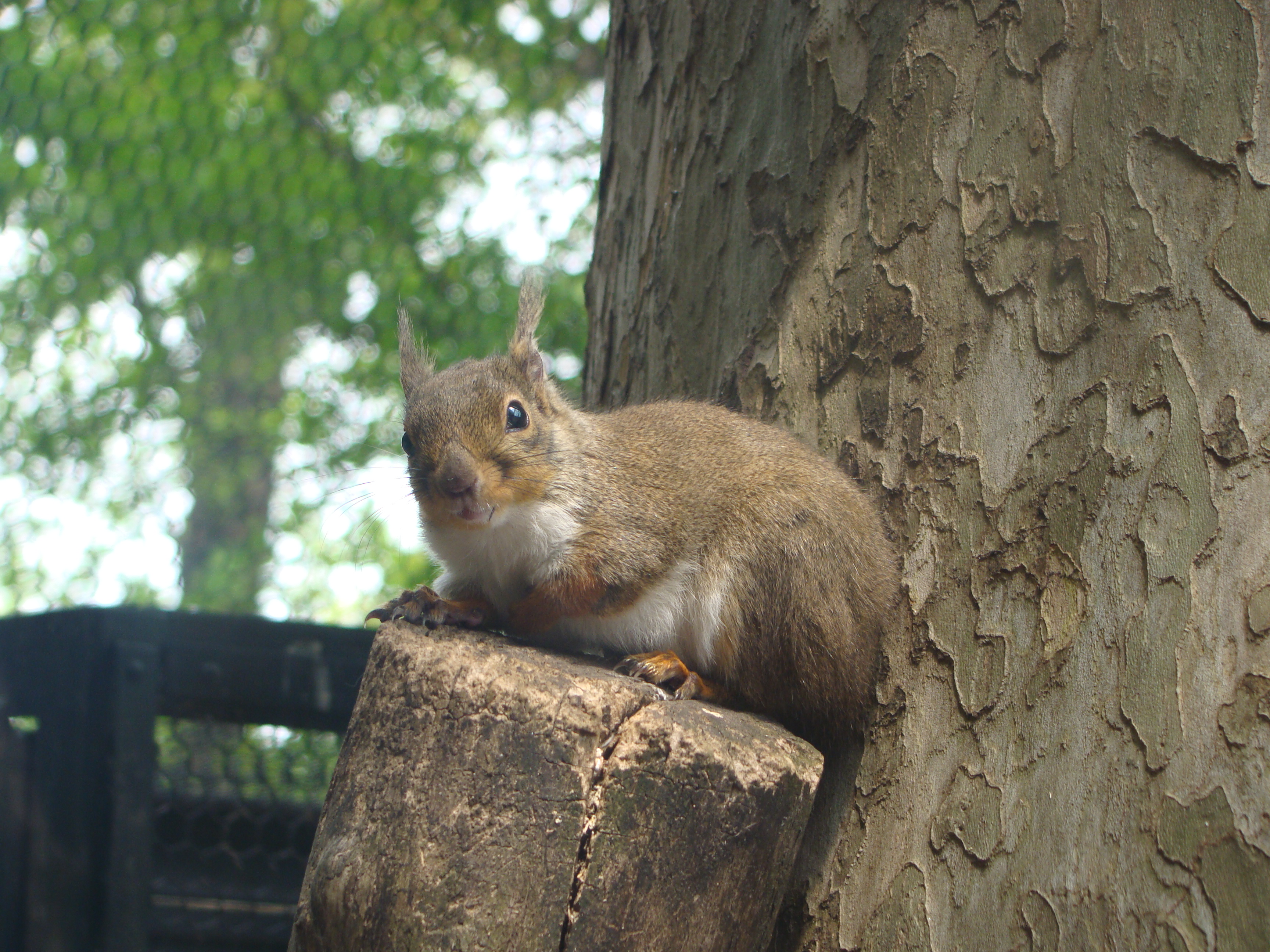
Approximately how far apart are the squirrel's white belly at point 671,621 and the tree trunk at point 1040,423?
1.14 feet

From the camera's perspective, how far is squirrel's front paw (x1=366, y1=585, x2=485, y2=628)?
1.95 metres

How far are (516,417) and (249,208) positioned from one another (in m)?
4.47

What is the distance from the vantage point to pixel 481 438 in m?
2.14

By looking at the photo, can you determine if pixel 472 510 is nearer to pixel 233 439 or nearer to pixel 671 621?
pixel 671 621

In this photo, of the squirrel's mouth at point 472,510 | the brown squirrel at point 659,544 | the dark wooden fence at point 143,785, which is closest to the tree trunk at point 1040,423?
the brown squirrel at point 659,544

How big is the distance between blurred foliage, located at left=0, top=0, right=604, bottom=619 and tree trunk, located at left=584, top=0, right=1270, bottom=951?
3120mm

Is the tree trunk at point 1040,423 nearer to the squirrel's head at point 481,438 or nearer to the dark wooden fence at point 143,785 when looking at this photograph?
the squirrel's head at point 481,438

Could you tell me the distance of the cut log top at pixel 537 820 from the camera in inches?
55.2

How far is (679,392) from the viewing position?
98.1 inches

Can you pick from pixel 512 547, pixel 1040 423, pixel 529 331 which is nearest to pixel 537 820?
pixel 512 547

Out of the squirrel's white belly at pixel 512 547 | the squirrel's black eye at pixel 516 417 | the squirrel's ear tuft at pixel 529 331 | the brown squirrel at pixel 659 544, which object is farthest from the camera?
the squirrel's ear tuft at pixel 529 331

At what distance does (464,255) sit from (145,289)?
2.16m

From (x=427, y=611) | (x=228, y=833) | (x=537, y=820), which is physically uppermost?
(x=427, y=611)

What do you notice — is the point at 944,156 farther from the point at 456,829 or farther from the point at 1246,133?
the point at 456,829
